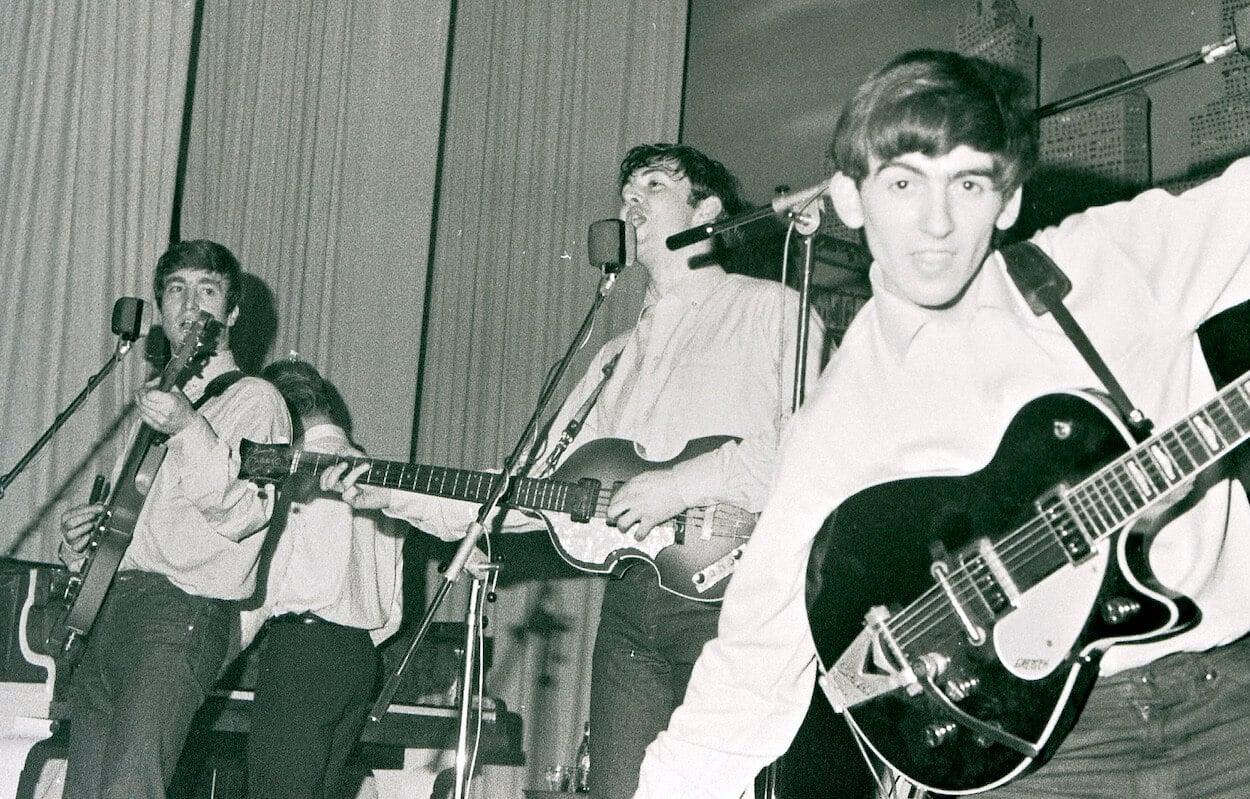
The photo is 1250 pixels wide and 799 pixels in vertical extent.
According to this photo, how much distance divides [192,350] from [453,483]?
1010 mm

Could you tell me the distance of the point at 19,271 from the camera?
17.5ft

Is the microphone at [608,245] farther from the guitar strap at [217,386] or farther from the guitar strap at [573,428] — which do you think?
the guitar strap at [217,386]

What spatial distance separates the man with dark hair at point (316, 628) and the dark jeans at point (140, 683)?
375 mm

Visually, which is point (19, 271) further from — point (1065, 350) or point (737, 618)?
point (1065, 350)

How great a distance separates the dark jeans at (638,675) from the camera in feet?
9.71

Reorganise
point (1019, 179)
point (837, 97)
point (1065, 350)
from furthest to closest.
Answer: point (837, 97) < point (1019, 179) < point (1065, 350)

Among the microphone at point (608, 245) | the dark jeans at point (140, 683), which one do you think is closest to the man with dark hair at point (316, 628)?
the dark jeans at point (140, 683)

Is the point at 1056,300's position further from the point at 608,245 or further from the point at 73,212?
the point at 73,212

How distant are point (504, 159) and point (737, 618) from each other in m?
5.53

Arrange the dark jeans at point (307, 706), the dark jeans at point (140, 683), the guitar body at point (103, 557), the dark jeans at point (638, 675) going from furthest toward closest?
1. the dark jeans at point (307, 706)
2. the guitar body at point (103, 557)
3. the dark jeans at point (140, 683)
4. the dark jeans at point (638, 675)

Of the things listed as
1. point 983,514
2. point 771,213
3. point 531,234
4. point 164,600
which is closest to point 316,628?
point 164,600

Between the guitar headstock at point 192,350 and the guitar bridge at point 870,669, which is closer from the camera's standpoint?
the guitar bridge at point 870,669

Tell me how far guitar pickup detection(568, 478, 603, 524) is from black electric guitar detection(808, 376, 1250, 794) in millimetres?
1387

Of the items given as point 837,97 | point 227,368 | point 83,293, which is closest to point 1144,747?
point 227,368
